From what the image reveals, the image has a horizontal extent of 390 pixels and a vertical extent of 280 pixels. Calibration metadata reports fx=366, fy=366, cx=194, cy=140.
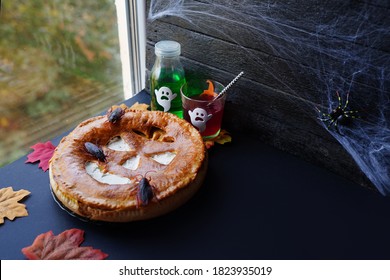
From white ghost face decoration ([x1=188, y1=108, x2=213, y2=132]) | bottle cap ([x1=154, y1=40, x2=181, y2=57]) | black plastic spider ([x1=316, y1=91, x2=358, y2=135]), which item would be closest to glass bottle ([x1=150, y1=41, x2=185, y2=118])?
bottle cap ([x1=154, y1=40, x2=181, y2=57])

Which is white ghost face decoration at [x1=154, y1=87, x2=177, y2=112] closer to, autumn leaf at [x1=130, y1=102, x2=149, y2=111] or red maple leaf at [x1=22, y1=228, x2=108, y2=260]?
autumn leaf at [x1=130, y1=102, x2=149, y2=111]

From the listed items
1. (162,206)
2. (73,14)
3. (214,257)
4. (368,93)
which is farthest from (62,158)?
(368,93)

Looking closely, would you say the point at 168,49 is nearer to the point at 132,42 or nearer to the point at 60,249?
the point at 132,42

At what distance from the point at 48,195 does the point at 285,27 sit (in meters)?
0.68

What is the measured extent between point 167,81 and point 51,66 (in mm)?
398

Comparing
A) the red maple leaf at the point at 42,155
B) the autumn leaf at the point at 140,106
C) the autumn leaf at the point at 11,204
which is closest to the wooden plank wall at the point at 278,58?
the autumn leaf at the point at 140,106

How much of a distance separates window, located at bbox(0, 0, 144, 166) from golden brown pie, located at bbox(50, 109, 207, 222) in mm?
312

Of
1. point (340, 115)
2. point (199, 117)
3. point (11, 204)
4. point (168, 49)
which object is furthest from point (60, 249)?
point (340, 115)

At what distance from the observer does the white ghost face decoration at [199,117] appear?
980 mm

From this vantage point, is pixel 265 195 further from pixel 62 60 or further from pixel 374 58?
pixel 62 60

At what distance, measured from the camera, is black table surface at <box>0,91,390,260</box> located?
0.76m

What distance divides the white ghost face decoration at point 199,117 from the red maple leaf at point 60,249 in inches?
16.5

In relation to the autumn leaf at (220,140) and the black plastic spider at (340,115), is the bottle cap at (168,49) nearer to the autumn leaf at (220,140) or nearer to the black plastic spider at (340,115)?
the autumn leaf at (220,140)

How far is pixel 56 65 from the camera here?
118 cm
